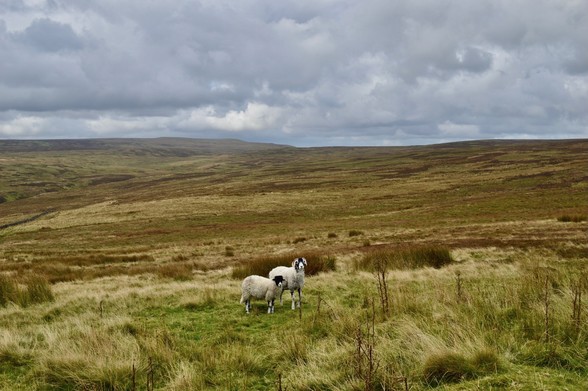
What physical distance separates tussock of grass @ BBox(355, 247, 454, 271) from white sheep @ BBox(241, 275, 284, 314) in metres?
7.98

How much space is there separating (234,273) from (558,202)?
50056 mm

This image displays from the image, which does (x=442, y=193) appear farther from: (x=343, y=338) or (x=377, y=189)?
(x=343, y=338)

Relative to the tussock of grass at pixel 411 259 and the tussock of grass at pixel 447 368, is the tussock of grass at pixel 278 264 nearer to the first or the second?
the tussock of grass at pixel 411 259

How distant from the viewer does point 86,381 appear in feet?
20.2

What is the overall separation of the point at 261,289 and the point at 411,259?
1037 centimetres

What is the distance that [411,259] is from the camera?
19750 mm

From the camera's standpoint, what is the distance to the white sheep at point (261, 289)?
38.0 feet

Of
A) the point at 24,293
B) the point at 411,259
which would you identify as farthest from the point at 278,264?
the point at 24,293

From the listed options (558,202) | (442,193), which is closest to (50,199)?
(442,193)

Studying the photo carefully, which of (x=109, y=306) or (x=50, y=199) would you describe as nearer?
(x=109, y=306)

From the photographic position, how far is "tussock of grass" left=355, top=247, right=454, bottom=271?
751 inches

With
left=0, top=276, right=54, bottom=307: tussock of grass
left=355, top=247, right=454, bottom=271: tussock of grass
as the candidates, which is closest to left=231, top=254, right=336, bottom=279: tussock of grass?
left=355, top=247, right=454, bottom=271: tussock of grass

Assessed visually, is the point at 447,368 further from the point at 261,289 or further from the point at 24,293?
the point at 24,293

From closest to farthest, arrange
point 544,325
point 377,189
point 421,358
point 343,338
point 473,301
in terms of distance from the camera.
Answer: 1. point 421,358
2. point 544,325
3. point 343,338
4. point 473,301
5. point 377,189
